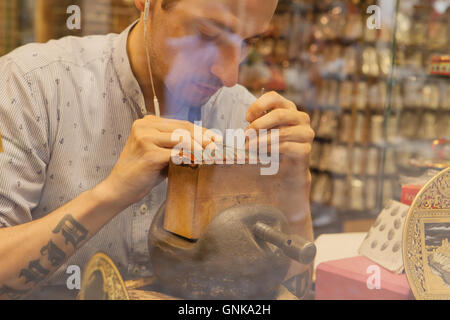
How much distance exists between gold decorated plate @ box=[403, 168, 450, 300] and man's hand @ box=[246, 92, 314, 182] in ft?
0.89

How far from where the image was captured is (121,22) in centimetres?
81

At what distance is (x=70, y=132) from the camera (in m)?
0.75

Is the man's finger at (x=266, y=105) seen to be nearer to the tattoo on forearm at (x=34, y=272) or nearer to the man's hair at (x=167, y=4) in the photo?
the man's hair at (x=167, y=4)

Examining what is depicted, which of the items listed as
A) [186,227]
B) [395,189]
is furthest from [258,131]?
[395,189]

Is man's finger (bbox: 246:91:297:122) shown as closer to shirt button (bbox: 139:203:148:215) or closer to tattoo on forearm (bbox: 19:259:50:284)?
shirt button (bbox: 139:203:148:215)

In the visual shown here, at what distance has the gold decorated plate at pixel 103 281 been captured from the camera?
0.70m

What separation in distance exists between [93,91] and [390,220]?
73 cm

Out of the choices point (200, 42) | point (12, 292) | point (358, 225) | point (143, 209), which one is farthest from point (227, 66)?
point (358, 225)

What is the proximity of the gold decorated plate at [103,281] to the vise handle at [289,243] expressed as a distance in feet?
0.75

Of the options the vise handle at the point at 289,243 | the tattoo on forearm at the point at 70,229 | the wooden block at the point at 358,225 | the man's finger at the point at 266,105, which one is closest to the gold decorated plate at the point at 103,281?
the tattoo on forearm at the point at 70,229

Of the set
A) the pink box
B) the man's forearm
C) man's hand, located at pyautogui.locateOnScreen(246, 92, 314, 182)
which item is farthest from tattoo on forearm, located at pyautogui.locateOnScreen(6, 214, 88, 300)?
the pink box

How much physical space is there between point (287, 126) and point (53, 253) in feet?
1.46

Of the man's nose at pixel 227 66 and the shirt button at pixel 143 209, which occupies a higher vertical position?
the man's nose at pixel 227 66

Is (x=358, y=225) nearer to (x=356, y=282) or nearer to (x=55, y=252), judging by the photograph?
(x=356, y=282)
